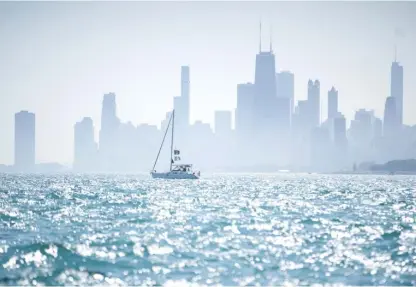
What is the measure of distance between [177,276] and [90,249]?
857cm

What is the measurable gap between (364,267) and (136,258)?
11.5 meters

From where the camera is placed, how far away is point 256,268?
30.5 meters

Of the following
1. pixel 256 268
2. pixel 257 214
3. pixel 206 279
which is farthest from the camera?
pixel 257 214

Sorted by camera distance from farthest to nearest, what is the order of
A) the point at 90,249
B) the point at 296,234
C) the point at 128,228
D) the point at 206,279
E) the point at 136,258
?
the point at 128,228 < the point at 296,234 < the point at 90,249 < the point at 136,258 < the point at 206,279

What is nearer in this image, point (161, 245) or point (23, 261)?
point (23, 261)

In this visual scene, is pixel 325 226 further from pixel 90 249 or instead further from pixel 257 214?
pixel 90 249

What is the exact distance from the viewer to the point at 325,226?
4831cm

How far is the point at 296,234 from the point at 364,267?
1199cm

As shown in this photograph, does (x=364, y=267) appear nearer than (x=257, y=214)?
Yes

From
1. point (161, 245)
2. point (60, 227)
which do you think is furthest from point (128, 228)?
point (161, 245)

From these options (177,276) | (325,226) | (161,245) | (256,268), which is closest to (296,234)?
(325,226)

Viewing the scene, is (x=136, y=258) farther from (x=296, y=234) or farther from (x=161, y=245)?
(x=296, y=234)

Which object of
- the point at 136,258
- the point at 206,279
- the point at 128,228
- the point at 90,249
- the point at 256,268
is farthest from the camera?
the point at 128,228

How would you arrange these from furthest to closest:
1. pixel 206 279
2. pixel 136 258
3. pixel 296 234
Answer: pixel 296 234
pixel 136 258
pixel 206 279
